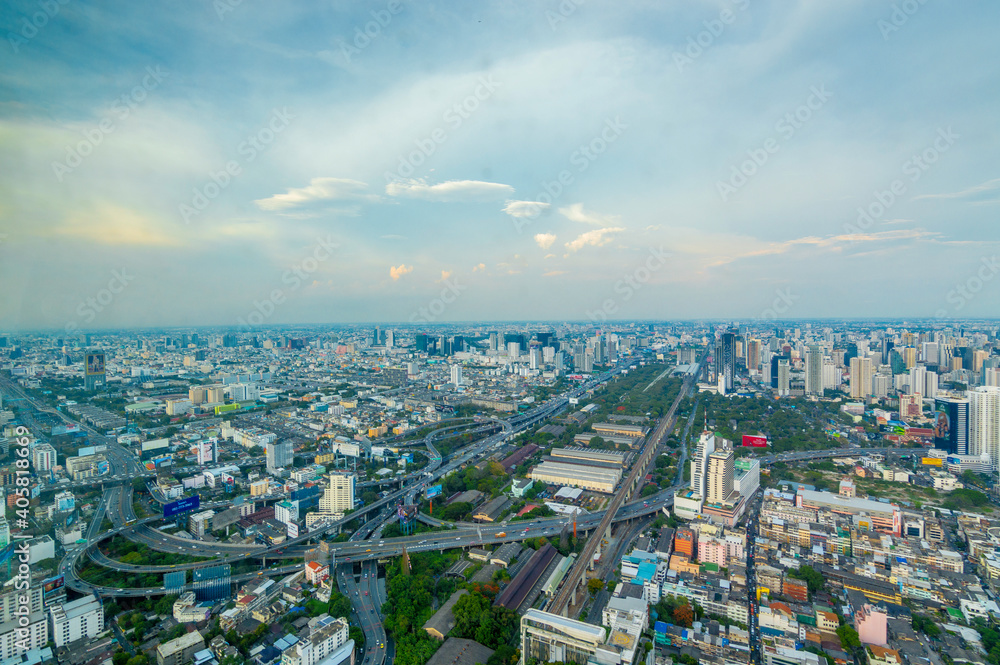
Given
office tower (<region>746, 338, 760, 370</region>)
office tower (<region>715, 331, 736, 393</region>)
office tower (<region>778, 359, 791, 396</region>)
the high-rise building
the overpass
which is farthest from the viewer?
office tower (<region>746, 338, 760, 370</region>)

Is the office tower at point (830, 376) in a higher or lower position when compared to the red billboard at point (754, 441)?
higher

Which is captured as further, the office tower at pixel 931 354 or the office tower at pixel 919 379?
the office tower at pixel 931 354

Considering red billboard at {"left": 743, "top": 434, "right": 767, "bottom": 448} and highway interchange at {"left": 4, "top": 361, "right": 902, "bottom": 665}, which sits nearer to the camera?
highway interchange at {"left": 4, "top": 361, "right": 902, "bottom": 665}

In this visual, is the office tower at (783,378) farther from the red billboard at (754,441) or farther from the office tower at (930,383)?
the red billboard at (754,441)

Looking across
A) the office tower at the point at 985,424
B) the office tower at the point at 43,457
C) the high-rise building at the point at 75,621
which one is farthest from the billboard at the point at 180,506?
the office tower at the point at 985,424

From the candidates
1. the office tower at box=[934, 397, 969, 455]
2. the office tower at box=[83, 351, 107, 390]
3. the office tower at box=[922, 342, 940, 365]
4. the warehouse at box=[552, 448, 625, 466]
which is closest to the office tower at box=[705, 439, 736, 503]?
the warehouse at box=[552, 448, 625, 466]

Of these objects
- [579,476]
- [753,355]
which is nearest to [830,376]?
[753,355]

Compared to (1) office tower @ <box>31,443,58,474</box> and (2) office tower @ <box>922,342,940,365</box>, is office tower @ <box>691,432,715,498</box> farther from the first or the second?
(2) office tower @ <box>922,342,940,365</box>

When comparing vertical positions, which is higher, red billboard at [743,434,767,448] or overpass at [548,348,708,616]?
red billboard at [743,434,767,448]

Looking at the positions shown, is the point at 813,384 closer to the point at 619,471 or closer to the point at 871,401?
the point at 871,401
